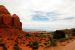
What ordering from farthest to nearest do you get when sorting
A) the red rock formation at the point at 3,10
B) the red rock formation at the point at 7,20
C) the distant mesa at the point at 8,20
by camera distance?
the red rock formation at the point at 3,10 → the red rock formation at the point at 7,20 → the distant mesa at the point at 8,20

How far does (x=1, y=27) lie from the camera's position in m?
58.6

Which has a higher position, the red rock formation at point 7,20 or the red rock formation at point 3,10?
the red rock formation at point 3,10

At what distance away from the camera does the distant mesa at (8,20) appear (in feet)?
200

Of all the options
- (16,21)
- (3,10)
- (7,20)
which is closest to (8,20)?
(7,20)

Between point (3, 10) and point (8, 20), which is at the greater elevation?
→ point (3, 10)

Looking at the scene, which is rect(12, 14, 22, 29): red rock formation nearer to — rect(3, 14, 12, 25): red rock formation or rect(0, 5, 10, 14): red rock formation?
rect(3, 14, 12, 25): red rock formation

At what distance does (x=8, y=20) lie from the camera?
204 feet

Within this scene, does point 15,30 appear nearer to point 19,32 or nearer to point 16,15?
point 19,32

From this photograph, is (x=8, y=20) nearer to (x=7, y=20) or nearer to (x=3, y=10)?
(x=7, y=20)

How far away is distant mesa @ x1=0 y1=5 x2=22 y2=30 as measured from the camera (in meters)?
60.8

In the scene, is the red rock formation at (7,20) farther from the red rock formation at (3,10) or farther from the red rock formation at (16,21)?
the red rock formation at (3,10)

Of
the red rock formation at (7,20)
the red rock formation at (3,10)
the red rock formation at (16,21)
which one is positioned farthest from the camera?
the red rock formation at (3,10)

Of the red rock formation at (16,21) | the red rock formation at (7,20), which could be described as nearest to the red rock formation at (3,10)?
the red rock formation at (7,20)

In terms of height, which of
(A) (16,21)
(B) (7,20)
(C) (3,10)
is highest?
(C) (3,10)
